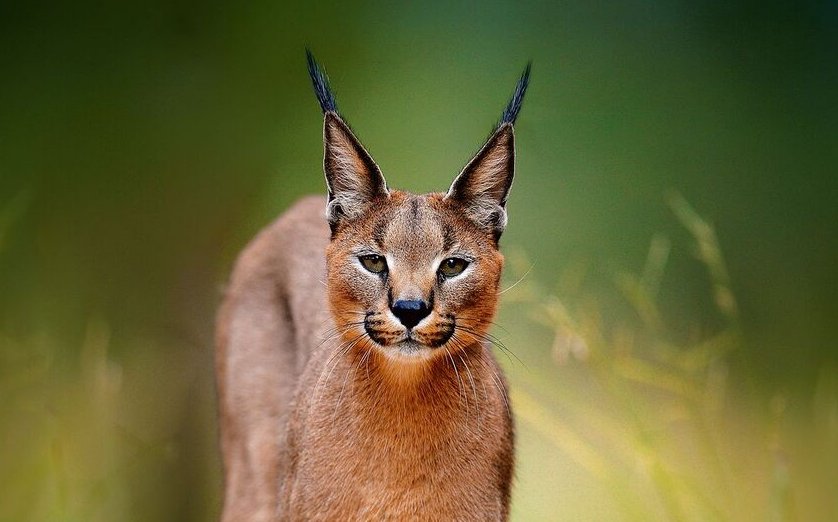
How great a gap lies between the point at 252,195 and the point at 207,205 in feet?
0.83

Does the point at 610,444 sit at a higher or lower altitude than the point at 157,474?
higher

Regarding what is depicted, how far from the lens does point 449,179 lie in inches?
246

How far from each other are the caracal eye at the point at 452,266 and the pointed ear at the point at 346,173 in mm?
320

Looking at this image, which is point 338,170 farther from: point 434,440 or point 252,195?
point 252,195

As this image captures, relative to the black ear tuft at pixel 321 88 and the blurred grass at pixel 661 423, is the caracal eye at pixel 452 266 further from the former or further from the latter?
the black ear tuft at pixel 321 88

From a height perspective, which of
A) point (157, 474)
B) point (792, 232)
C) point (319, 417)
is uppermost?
point (792, 232)

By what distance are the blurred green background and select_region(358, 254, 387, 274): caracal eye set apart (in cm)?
184

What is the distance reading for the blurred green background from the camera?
521 cm

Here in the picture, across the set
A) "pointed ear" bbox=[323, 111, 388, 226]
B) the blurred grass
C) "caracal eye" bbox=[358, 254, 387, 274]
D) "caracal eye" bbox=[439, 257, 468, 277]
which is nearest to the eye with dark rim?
"caracal eye" bbox=[439, 257, 468, 277]

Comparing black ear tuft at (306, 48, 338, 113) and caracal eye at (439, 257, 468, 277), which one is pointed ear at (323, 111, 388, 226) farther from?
caracal eye at (439, 257, 468, 277)

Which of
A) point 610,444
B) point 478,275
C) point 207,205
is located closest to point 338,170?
point 478,275

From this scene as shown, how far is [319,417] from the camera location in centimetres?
365

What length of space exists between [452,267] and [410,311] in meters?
0.26

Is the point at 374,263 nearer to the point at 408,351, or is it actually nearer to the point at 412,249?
the point at 412,249
